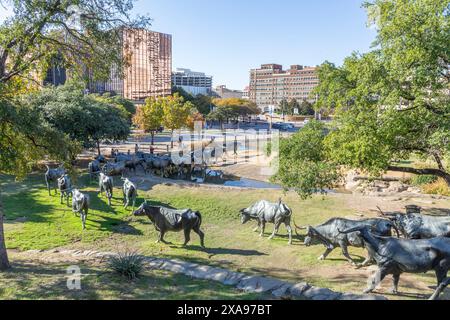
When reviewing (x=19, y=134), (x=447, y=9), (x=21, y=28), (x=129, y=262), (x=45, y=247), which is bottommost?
(x=45, y=247)

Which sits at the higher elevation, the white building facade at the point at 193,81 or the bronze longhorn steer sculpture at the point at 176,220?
the white building facade at the point at 193,81

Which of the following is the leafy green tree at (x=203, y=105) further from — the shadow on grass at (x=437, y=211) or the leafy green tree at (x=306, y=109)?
the shadow on grass at (x=437, y=211)

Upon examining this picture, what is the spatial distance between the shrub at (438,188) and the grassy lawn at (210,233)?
4.56 m

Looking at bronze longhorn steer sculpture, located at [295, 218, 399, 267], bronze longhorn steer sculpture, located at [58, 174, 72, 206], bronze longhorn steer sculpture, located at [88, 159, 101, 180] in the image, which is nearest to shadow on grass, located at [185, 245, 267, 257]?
bronze longhorn steer sculpture, located at [295, 218, 399, 267]

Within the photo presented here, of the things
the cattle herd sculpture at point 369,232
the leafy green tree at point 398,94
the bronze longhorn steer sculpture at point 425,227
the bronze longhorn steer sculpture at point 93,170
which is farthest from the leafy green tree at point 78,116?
the bronze longhorn steer sculpture at point 425,227

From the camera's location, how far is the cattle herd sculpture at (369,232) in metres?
8.22

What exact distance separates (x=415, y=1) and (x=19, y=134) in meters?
13.3

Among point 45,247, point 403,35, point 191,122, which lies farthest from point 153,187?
point 191,122

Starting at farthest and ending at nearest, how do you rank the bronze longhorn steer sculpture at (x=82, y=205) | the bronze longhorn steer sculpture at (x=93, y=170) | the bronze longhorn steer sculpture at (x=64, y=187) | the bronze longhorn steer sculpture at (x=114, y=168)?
the bronze longhorn steer sculpture at (x=93, y=170) → the bronze longhorn steer sculpture at (x=114, y=168) → the bronze longhorn steer sculpture at (x=64, y=187) → the bronze longhorn steer sculpture at (x=82, y=205)

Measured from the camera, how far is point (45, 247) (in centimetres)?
1330

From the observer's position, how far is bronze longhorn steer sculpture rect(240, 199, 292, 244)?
14039 mm

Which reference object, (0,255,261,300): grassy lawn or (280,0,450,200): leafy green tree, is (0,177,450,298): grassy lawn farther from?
(280,0,450,200): leafy green tree

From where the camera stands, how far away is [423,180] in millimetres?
25688
